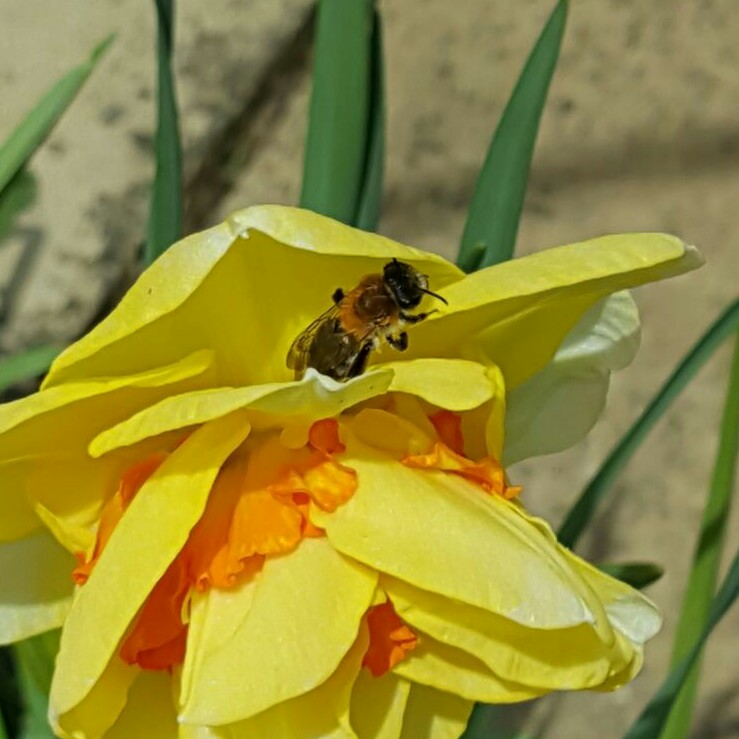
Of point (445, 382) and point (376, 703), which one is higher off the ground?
point (445, 382)

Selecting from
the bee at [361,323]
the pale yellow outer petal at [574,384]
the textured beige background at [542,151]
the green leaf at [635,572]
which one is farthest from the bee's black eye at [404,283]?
the textured beige background at [542,151]

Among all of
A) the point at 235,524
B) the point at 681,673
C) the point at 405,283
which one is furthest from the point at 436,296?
the point at 681,673

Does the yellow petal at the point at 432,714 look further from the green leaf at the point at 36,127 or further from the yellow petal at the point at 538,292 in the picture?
the green leaf at the point at 36,127

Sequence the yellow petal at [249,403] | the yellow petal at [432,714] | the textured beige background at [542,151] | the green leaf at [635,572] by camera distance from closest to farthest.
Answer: the yellow petal at [249,403], the yellow petal at [432,714], the green leaf at [635,572], the textured beige background at [542,151]

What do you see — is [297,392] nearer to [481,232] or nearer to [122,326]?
[122,326]

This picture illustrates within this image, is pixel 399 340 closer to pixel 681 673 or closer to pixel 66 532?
pixel 66 532

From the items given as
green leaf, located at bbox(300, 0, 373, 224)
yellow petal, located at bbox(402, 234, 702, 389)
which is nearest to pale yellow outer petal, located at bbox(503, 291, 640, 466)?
yellow petal, located at bbox(402, 234, 702, 389)

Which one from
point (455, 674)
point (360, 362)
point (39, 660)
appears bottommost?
point (39, 660)

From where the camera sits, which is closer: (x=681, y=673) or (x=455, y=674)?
(x=455, y=674)
